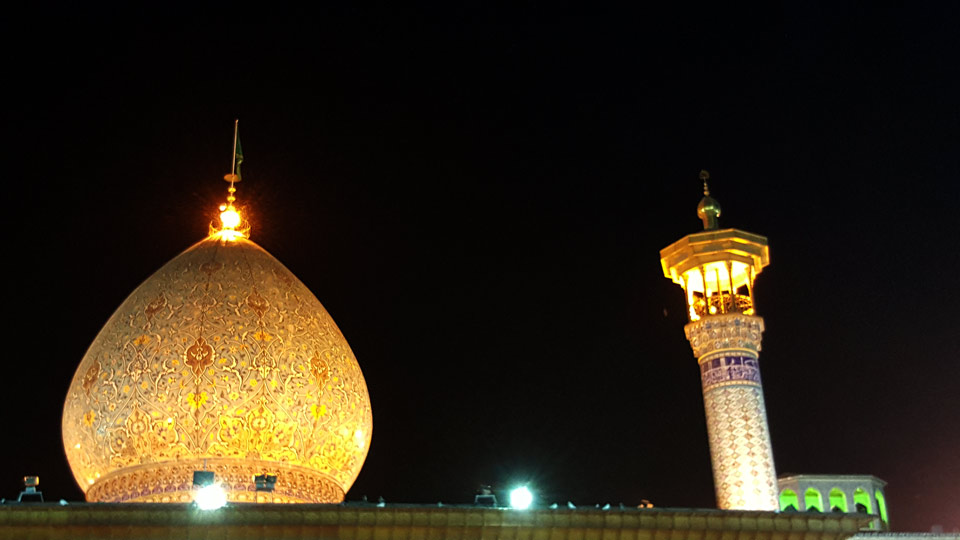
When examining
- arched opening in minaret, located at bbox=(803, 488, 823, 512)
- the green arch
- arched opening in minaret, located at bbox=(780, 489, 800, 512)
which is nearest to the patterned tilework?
arched opening in minaret, located at bbox=(780, 489, 800, 512)

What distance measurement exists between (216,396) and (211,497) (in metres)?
1.44

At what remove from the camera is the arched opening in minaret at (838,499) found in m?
24.2

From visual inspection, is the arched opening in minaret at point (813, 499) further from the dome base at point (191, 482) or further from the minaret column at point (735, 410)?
the dome base at point (191, 482)

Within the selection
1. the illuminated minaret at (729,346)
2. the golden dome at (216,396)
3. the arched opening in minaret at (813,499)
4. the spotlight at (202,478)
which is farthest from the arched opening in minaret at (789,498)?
the spotlight at (202,478)

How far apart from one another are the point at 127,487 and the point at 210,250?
249 centimetres

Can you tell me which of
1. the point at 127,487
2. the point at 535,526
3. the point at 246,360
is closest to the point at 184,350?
the point at 246,360

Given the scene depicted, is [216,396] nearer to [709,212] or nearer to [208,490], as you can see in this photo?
[208,490]

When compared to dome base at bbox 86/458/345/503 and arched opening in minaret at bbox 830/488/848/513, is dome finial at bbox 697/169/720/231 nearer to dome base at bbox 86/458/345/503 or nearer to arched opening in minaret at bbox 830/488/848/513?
dome base at bbox 86/458/345/503

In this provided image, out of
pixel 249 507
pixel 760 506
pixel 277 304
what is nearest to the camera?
pixel 249 507

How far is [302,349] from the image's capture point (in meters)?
11.9

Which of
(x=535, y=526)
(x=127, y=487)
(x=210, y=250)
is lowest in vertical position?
(x=535, y=526)

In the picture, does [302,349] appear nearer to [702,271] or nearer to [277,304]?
[277,304]

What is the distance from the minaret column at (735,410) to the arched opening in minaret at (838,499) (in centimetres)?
1064

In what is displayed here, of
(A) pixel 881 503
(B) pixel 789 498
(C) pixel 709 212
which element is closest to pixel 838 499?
(A) pixel 881 503
